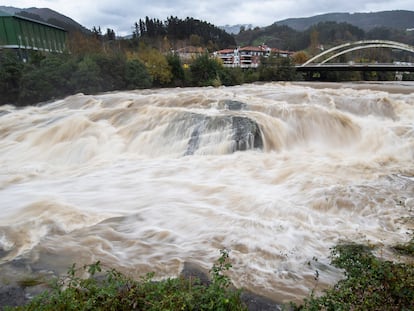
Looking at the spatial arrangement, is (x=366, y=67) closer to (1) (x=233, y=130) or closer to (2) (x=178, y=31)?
(1) (x=233, y=130)

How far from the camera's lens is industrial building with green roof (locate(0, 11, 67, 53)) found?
31719 millimetres

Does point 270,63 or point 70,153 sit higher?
point 270,63

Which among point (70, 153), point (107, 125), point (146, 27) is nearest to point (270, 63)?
point (107, 125)

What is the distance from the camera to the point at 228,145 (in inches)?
367

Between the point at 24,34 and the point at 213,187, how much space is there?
35363mm

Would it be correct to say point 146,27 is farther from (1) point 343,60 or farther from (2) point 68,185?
(2) point 68,185

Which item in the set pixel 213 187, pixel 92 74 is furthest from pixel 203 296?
pixel 92 74

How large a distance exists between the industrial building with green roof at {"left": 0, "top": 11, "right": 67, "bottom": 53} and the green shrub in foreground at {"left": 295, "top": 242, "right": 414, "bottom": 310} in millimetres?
33264

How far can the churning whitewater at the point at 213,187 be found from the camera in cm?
444

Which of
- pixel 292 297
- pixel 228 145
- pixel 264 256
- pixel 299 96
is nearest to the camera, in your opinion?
pixel 292 297

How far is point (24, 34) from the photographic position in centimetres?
3334

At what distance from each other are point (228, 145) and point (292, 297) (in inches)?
239

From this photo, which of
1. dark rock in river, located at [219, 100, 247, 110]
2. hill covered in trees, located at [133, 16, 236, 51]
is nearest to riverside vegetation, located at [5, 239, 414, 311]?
dark rock in river, located at [219, 100, 247, 110]

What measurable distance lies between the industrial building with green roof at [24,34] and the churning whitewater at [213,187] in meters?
23.8
